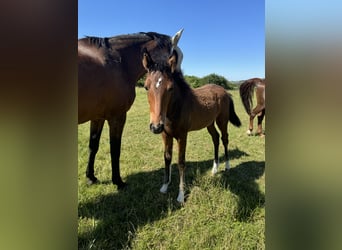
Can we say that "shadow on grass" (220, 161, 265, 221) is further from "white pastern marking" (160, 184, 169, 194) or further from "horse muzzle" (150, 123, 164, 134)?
"horse muzzle" (150, 123, 164, 134)

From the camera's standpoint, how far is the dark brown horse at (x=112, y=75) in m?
2.08

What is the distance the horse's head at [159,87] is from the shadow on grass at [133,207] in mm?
733

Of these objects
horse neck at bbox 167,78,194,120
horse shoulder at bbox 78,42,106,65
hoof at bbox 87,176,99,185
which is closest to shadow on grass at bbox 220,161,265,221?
horse neck at bbox 167,78,194,120

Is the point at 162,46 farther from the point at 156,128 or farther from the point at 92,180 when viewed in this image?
the point at 92,180

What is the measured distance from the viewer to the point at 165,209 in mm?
2230

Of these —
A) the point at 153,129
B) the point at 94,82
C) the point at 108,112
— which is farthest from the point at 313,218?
the point at 108,112

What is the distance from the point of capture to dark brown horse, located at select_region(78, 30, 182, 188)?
6.81ft

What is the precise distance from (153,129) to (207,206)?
0.80 metres

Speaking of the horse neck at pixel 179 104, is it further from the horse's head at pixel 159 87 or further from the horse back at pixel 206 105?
the horse's head at pixel 159 87

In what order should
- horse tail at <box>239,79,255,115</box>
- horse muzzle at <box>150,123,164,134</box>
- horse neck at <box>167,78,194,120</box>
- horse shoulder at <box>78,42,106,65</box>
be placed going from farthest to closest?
horse tail at <box>239,79,255,115</box>
horse neck at <box>167,78,194,120</box>
horse shoulder at <box>78,42,106,65</box>
horse muzzle at <box>150,123,164,134</box>

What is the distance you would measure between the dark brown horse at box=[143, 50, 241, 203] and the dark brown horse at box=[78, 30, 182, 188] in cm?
32

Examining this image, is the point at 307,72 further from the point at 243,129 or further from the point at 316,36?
the point at 243,129

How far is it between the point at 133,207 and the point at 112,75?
1213mm

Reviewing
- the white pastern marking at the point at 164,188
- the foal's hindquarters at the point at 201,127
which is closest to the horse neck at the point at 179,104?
the foal's hindquarters at the point at 201,127
